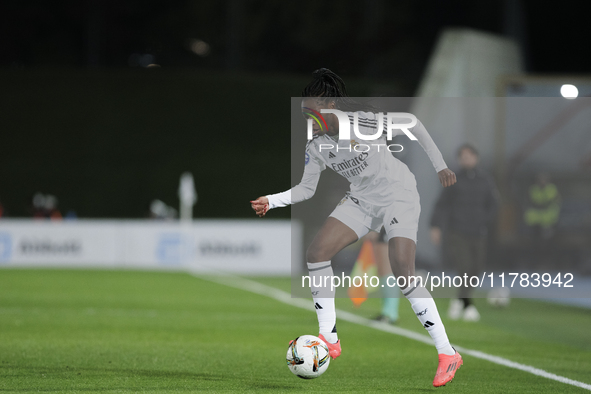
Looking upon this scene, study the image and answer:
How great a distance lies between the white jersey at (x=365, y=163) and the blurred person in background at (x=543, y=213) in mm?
14615

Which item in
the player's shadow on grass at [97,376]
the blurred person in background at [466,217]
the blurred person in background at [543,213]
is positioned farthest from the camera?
the blurred person in background at [543,213]

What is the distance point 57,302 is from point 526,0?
16.4 m

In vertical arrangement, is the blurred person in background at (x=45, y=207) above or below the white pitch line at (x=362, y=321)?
above

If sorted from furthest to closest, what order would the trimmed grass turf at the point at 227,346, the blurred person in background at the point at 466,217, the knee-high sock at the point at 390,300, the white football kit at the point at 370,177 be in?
the blurred person in background at the point at 466,217 < the knee-high sock at the point at 390,300 < the trimmed grass turf at the point at 227,346 < the white football kit at the point at 370,177

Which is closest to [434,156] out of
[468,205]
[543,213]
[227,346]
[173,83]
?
[227,346]

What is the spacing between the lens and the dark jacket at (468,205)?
434 inches

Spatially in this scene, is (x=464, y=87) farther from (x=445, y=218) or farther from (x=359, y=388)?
(x=359, y=388)

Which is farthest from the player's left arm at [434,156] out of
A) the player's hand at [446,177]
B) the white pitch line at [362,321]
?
the white pitch line at [362,321]

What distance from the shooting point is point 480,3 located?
85.1 feet

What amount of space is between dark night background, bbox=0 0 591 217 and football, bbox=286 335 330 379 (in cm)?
Answer: 2215

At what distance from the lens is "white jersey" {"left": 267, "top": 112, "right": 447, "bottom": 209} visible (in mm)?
5812

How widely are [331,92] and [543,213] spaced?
15136 millimetres

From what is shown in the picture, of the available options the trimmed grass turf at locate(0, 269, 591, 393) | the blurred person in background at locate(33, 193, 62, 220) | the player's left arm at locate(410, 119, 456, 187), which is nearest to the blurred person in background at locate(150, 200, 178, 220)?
the blurred person in background at locate(33, 193, 62, 220)

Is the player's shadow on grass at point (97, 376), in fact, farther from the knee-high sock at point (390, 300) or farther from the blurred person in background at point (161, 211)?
the blurred person in background at point (161, 211)
